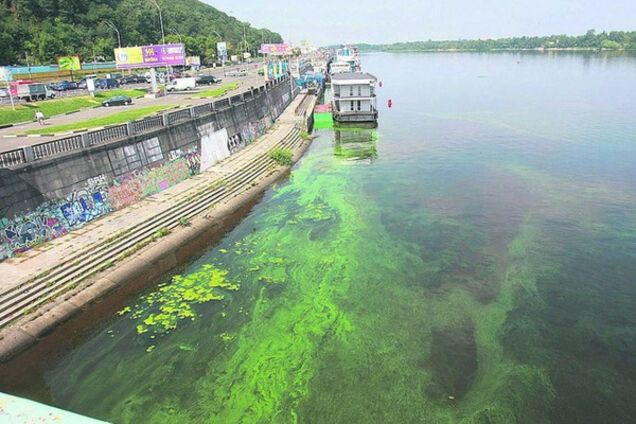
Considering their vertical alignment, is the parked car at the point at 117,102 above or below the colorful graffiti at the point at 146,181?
above

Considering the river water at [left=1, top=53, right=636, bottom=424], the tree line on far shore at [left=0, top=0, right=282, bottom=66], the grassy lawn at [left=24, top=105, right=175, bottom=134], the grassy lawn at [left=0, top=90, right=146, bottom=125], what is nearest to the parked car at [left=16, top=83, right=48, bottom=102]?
the grassy lawn at [left=0, top=90, right=146, bottom=125]

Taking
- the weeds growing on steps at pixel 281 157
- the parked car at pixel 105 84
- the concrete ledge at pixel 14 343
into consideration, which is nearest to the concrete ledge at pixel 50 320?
the concrete ledge at pixel 14 343

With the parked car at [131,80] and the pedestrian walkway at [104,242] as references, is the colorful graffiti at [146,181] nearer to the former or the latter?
the pedestrian walkway at [104,242]

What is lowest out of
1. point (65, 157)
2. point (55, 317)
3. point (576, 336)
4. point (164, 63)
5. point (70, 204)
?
point (576, 336)

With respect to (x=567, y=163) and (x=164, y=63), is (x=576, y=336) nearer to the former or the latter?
(x=567, y=163)

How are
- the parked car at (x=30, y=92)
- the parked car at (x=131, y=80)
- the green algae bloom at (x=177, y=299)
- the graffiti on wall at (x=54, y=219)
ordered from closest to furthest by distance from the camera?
the green algae bloom at (x=177, y=299) < the graffiti on wall at (x=54, y=219) < the parked car at (x=30, y=92) < the parked car at (x=131, y=80)

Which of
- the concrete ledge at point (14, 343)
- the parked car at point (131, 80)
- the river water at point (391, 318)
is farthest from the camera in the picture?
the parked car at point (131, 80)

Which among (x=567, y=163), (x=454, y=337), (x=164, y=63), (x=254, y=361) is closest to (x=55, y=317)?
(x=254, y=361)
